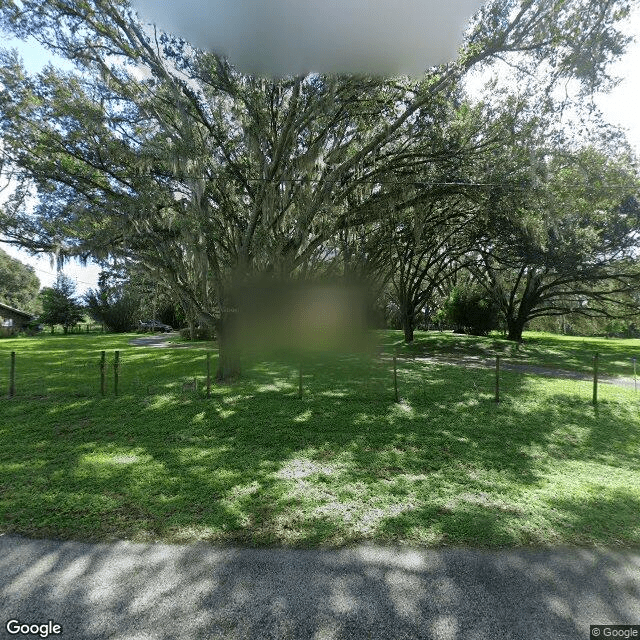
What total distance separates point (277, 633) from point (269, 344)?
8.26 meters

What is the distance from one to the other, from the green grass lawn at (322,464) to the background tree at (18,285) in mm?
50789

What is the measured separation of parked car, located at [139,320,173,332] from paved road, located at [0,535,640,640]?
39.6 metres

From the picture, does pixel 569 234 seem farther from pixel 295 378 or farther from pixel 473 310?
pixel 295 378

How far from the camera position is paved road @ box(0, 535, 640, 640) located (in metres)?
2.33

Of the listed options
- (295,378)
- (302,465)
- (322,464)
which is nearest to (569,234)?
(295,378)

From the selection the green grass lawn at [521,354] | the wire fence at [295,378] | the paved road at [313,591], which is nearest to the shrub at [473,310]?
the green grass lawn at [521,354]

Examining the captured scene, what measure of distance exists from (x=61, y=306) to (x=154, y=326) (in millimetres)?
9701

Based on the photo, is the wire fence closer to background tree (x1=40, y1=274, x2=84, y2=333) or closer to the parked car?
the parked car

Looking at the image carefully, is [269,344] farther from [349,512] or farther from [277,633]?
[277,633]

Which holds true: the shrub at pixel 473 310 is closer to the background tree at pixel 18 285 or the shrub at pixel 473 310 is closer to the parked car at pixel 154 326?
the parked car at pixel 154 326

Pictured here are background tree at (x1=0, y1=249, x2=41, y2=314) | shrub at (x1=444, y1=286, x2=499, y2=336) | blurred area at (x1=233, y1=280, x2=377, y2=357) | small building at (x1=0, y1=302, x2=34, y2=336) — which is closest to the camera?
blurred area at (x1=233, y1=280, x2=377, y2=357)

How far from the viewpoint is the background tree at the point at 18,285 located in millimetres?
50122

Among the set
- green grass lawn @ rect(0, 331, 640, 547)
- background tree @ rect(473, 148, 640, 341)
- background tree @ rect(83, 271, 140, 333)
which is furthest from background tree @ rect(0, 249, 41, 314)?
background tree @ rect(473, 148, 640, 341)

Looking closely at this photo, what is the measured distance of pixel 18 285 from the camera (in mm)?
53719
